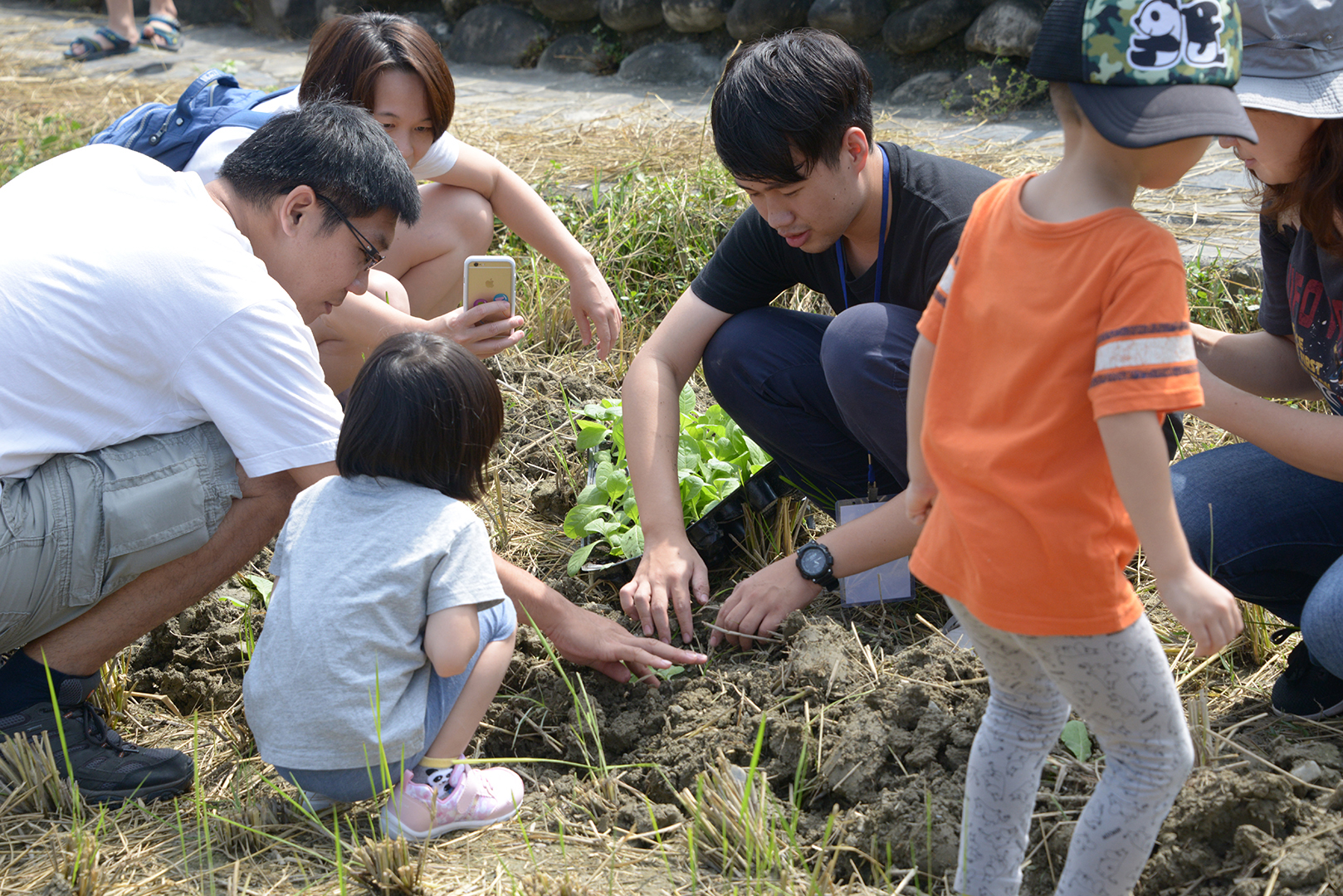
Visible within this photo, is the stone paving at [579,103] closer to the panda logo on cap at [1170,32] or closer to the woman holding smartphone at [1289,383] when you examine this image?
the woman holding smartphone at [1289,383]

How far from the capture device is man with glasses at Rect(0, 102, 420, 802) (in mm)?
1964

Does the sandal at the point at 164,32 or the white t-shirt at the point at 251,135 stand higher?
the white t-shirt at the point at 251,135

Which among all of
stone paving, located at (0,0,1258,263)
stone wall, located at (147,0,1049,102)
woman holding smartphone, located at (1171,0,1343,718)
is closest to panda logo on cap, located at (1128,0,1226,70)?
woman holding smartphone, located at (1171,0,1343,718)

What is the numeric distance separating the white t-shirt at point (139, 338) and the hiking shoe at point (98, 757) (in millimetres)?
460

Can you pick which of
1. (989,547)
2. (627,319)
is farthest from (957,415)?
(627,319)

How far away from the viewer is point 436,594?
1.77m

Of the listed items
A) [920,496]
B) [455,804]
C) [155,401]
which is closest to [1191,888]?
[920,496]

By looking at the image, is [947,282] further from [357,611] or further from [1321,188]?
[357,611]

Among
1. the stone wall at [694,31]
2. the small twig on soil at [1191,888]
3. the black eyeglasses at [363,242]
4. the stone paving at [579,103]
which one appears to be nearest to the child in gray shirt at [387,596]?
the black eyeglasses at [363,242]

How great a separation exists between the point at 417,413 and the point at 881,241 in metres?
1.05

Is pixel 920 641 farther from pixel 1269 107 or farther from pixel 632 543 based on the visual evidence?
pixel 1269 107

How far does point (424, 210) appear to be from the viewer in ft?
11.1

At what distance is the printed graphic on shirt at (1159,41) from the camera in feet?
3.89

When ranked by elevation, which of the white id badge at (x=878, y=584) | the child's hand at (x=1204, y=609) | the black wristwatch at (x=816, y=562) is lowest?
the white id badge at (x=878, y=584)
